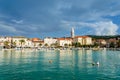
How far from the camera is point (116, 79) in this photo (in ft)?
85.8

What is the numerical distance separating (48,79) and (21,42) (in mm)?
170779

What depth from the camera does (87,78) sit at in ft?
86.8

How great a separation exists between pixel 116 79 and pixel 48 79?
793 cm

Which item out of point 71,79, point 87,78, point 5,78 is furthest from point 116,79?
point 5,78

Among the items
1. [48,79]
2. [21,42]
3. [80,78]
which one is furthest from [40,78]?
[21,42]

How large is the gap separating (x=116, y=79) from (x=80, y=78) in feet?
13.7

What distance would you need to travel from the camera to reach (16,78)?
2572 centimetres

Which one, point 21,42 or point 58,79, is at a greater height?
point 21,42

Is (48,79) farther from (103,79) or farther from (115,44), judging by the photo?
(115,44)

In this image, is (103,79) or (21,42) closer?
(103,79)

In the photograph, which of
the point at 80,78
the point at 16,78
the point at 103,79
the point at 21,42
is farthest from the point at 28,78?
the point at 21,42

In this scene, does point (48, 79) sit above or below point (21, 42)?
below

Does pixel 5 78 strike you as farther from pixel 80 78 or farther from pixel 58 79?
pixel 80 78

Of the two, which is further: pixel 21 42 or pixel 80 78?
pixel 21 42
